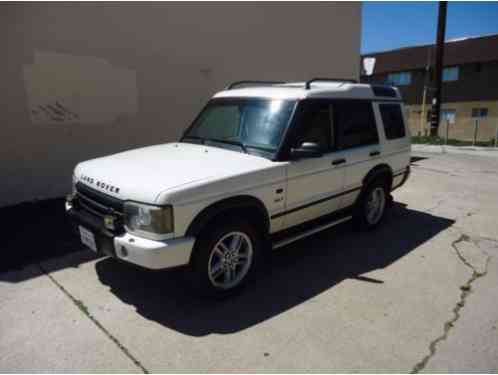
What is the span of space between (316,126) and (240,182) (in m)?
1.30

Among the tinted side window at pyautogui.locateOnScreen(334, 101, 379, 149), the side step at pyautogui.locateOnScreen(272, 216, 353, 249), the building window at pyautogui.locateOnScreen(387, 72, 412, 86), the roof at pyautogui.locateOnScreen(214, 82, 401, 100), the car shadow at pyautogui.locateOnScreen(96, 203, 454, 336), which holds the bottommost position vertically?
the car shadow at pyautogui.locateOnScreen(96, 203, 454, 336)

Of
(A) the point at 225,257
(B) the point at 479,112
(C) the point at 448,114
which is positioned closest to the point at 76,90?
(A) the point at 225,257

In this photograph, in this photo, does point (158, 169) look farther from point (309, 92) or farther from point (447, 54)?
point (447, 54)

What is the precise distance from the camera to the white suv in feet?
10.4

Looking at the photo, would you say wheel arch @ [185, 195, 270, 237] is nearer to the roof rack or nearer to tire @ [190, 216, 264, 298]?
tire @ [190, 216, 264, 298]

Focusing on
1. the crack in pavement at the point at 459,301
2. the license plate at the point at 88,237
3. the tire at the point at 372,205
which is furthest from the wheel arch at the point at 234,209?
the tire at the point at 372,205

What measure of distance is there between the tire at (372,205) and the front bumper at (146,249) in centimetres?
271

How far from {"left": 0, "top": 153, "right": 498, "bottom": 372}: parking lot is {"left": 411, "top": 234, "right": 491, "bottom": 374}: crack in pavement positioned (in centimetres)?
1

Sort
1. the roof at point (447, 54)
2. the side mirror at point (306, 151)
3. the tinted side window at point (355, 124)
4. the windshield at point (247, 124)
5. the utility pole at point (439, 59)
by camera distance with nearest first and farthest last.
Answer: the side mirror at point (306, 151) → the windshield at point (247, 124) → the tinted side window at point (355, 124) → the utility pole at point (439, 59) → the roof at point (447, 54)

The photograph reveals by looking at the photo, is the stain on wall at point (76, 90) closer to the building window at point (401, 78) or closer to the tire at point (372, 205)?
the tire at point (372, 205)

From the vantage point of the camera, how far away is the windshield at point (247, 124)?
4.00 m

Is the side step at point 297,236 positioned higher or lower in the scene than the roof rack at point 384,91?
lower

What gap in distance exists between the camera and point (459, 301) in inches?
143

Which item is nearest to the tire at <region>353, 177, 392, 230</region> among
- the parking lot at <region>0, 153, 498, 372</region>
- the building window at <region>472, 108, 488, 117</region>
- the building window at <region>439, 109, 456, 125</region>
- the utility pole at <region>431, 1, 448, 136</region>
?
the parking lot at <region>0, 153, 498, 372</region>
